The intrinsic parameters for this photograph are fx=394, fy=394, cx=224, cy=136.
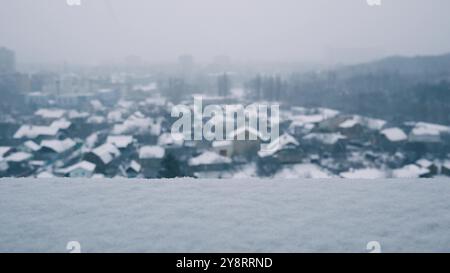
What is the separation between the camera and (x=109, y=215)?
119 cm

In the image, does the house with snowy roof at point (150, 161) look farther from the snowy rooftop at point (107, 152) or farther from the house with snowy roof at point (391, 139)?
the house with snowy roof at point (391, 139)

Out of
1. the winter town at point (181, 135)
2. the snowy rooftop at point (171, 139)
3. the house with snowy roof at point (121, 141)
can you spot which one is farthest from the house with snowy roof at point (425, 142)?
the house with snowy roof at point (121, 141)

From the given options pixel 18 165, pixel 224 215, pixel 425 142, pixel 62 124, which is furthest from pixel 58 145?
pixel 224 215

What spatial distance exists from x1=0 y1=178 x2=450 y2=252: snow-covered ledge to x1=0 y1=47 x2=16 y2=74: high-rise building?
14.2 meters

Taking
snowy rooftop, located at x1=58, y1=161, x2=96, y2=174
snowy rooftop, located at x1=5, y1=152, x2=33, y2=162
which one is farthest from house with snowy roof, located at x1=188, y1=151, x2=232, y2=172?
snowy rooftop, located at x1=5, y1=152, x2=33, y2=162

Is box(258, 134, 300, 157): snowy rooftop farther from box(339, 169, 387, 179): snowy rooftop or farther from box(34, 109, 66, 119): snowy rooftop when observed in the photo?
box(34, 109, 66, 119): snowy rooftop

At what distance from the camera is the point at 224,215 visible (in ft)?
3.85

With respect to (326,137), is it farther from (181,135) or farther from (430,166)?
(181,135)

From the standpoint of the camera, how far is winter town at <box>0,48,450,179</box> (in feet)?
23.8

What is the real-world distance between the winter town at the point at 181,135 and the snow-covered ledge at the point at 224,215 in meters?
2.31

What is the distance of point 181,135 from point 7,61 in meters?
8.08
